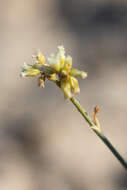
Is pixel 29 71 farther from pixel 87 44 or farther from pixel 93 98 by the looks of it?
pixel 87 44

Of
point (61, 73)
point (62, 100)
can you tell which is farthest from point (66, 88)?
point (62, 100)

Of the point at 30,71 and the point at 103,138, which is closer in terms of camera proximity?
the point at 103,138

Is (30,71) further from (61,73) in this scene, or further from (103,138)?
(103,138)

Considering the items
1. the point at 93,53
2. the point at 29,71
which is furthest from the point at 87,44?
the point at 29,71

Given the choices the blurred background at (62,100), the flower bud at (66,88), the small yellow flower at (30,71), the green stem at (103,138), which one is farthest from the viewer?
the blurred background at (62,100)

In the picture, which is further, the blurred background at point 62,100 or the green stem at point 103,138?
the blurred background at point 62,100

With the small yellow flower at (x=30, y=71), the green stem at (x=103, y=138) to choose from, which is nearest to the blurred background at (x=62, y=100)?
the small yellow flower at (x=30, y=71)

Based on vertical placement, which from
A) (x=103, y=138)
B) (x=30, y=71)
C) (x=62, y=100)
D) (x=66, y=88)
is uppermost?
(x=62, y=100)

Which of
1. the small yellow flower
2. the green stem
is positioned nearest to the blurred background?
the small yellow flower

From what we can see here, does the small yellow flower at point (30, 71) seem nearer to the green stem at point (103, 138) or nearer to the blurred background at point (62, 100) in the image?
the green stem at point (103, 138)
